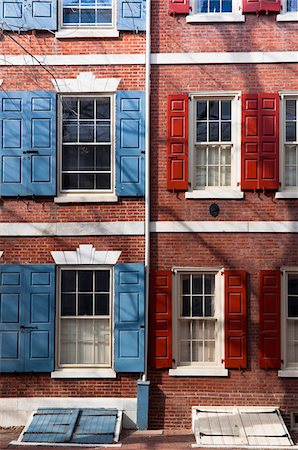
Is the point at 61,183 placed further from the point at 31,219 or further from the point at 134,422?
the point at 134,422

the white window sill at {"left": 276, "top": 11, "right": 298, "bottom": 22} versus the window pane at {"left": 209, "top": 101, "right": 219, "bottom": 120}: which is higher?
the white window sill at {"left": 276, "top": 11, "right": 298, "bottom": 22}

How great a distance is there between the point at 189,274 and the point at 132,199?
1.73 metres

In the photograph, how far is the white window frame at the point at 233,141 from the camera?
10867 millimetres

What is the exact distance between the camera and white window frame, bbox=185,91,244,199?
428 inches

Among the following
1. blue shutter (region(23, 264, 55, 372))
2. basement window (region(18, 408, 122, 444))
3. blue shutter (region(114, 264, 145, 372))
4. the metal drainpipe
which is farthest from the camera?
blue shutter (region(23, 264, 55, 372))

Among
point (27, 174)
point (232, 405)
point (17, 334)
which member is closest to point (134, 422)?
point (232, 405)

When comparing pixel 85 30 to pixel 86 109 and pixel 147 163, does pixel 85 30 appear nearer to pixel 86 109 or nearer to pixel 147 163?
pixel 86 109

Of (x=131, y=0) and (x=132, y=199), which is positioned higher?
(x=131, y=0)

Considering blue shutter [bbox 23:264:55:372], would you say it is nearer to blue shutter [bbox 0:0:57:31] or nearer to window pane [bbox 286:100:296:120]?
blue shutter [bbox 0:0:57:31]

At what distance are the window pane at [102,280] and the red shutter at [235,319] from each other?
7.12 feet

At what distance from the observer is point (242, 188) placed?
1078 centimetres

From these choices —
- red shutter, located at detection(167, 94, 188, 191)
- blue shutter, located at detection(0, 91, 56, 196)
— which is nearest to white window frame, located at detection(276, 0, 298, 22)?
red shutter, located at detection(167, 94, 188, 191)

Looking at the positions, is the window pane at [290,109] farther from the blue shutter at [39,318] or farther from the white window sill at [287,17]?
the blue shutter at [39,318]

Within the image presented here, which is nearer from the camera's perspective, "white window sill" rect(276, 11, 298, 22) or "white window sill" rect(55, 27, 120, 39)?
"white window sill" rect(276, 11, 298, 22)
